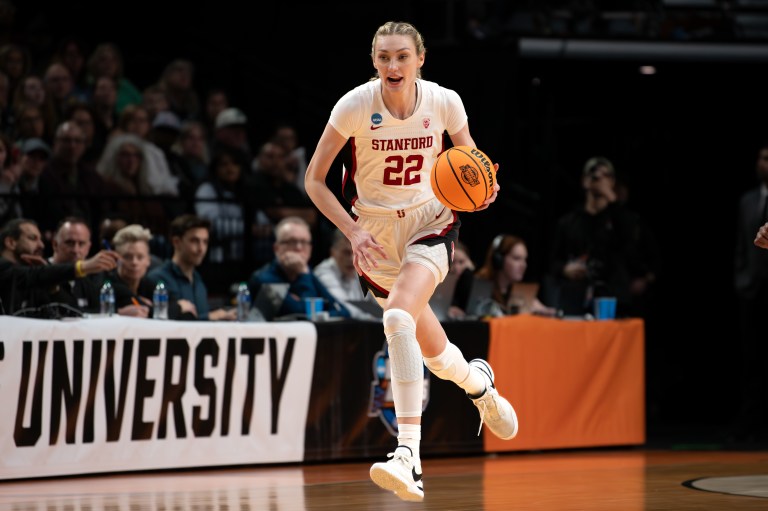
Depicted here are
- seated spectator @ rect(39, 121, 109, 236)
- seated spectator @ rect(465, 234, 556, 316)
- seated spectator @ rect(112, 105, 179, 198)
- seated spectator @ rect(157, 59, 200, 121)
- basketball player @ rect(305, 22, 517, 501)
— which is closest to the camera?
basketball player @ rect(305, 22, 517, 501)

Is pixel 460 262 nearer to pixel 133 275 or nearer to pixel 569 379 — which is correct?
pixel 569 379

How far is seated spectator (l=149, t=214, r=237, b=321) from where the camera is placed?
380 inches

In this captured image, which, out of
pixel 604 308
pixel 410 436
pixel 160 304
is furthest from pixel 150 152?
pixel 410 436

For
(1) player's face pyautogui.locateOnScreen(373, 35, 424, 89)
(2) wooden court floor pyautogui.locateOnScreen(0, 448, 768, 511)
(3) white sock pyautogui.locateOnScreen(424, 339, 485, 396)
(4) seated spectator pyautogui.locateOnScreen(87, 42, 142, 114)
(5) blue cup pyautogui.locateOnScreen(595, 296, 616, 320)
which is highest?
(4) seated spectator pyautogui.locateOnScreen(87, 42, 142, 114)

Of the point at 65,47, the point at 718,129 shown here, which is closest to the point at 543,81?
the point at 718,129

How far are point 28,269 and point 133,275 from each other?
0.92m

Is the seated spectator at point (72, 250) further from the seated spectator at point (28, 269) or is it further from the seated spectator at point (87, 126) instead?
the seated spectator at point (87, 126)

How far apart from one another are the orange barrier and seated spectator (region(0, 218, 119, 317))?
3.21 meters

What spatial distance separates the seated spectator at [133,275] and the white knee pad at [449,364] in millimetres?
2635

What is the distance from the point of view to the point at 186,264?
32.0 feet

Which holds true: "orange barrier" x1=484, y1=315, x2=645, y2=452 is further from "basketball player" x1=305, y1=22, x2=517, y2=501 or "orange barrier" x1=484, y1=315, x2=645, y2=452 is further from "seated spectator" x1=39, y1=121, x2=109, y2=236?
"seated spectator" x1=39, y1=121, x2=109, y2=236

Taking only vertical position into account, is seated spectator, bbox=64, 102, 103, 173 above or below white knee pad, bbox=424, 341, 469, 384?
above

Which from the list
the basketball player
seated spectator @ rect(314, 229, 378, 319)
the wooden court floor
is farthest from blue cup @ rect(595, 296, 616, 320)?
the basketball player

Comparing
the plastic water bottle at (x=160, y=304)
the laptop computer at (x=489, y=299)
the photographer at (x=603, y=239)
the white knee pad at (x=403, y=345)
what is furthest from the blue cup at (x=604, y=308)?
the white knee pad at (x=403, y=345)
